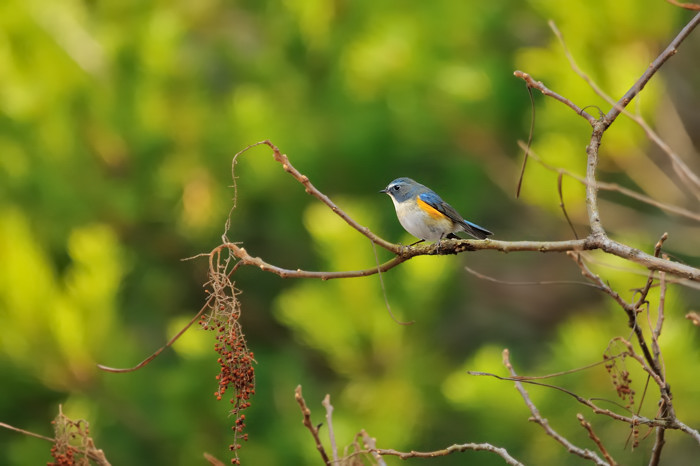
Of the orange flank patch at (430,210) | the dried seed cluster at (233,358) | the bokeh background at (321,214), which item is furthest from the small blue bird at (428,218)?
the dried seed cluster at (233,358)

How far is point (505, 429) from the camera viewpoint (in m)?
2.68

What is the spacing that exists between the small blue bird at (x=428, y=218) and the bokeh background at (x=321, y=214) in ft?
1.40

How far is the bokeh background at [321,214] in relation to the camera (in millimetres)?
2746

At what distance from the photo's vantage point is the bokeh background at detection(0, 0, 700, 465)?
275 centimetres

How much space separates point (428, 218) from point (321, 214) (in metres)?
0.68

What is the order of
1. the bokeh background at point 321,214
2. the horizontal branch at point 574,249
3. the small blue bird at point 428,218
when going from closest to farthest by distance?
the horizontal branch at point 574,249
the small blue bird at point 428,218
the bokeh background at point 321,214

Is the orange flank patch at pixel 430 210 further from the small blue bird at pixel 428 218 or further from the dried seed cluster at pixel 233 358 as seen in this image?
the dried seed cluster at pixel 233 358

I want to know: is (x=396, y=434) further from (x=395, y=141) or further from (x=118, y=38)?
(x=118, y=38)

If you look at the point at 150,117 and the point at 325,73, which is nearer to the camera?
the point at 150,117

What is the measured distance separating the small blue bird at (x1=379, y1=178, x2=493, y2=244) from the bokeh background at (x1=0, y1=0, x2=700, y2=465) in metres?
0.43

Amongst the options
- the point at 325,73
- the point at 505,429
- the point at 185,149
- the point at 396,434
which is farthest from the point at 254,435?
the point at 325,73

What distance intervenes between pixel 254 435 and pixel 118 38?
1.74 m

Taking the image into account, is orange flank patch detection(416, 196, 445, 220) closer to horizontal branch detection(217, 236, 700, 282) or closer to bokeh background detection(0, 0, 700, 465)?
bokeh background detection(0, 0, 700, 465)

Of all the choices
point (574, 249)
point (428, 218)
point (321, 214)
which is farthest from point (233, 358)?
point (321, 214)
